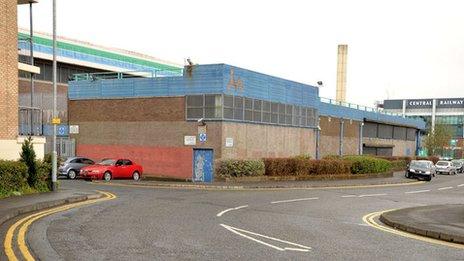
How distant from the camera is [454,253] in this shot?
388 inches

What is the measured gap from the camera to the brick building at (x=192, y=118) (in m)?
33.1

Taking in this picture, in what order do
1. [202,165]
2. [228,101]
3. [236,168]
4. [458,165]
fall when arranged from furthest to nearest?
[458,165] → [228,101] → [202,165] → [236,168]

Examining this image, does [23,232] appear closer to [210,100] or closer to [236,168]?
[236,168]

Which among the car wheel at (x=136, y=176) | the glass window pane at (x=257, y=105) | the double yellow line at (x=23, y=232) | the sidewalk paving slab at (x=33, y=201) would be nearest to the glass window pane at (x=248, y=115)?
the glass window pane at (x=257, y=105)

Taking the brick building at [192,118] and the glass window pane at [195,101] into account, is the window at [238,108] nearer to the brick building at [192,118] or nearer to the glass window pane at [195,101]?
the brick building at [192,118]

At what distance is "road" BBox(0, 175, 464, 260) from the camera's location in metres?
9.05

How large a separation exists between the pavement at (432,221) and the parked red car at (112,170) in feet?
64.3

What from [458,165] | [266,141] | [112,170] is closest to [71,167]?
[112,170]

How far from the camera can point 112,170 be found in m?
31.6

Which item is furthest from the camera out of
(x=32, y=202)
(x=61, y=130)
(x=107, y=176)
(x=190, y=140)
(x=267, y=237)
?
(x=61, y=130)

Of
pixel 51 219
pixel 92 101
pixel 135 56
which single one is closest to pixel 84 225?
pixel 51 219

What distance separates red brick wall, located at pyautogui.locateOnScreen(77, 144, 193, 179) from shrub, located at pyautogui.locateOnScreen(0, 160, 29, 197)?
14.6 m

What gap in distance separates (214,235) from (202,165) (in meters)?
21.9

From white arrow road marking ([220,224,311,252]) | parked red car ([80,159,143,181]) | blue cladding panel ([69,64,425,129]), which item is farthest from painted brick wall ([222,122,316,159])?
white arrow road marking ([220,224,311,252])
